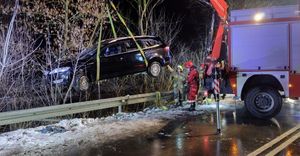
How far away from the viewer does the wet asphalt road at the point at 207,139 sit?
307 inches

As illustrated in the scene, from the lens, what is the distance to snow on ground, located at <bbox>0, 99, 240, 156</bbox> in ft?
26.9

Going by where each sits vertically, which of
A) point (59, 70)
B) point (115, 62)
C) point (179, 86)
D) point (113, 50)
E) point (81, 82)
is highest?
point (113, 50)

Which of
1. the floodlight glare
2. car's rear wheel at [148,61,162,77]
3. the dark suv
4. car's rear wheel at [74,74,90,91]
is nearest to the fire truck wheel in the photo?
the floodlight glare

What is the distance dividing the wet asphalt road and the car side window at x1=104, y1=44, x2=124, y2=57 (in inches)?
149

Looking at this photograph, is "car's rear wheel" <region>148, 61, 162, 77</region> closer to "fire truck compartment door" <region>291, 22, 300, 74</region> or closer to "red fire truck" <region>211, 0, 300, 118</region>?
"red fire truck" <region>211, 0, 300, 118</region>

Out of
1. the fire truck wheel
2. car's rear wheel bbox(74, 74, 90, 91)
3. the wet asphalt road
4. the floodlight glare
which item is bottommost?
the wet asphalt road

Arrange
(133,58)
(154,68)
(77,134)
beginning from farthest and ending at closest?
(154,68)
(133,58)
(77,134)

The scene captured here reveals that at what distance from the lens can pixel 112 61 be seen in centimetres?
1403

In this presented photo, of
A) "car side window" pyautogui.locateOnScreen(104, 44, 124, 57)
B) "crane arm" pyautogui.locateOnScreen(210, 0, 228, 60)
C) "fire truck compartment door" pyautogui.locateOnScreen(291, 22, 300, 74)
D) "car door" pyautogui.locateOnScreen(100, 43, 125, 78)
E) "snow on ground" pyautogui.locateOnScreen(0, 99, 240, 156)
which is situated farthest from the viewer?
"car side window" pyautogui.locateOnScreen(104, 44, 124, 57)

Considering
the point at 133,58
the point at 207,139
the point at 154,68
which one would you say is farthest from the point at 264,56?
the point at 133,58

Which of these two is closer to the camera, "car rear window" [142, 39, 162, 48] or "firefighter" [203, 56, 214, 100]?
"firefighter" [203, 56, 214, 100]

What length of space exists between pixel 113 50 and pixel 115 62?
1.36 feet

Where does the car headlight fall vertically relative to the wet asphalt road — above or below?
above

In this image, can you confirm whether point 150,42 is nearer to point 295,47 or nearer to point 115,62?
point 115,62
